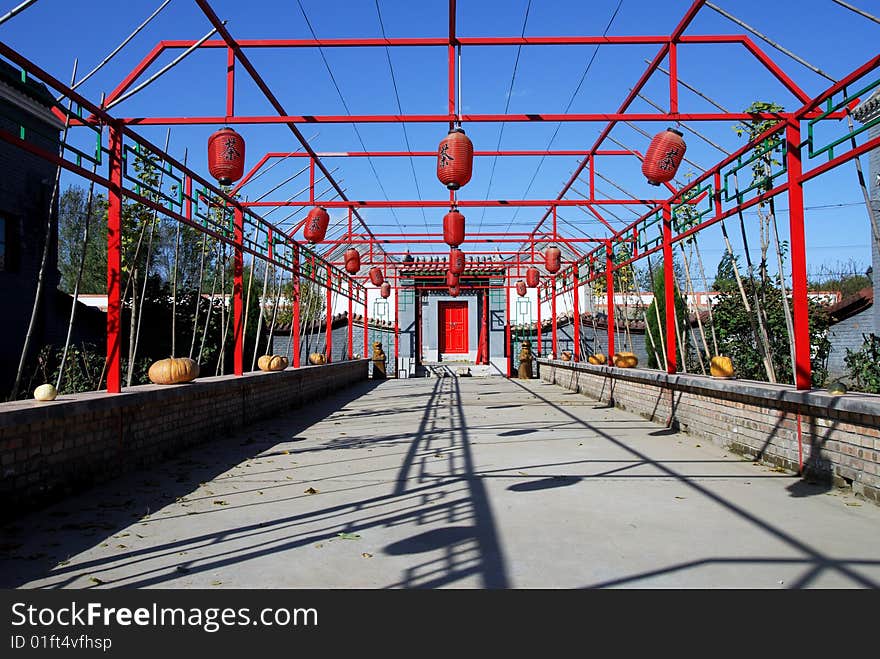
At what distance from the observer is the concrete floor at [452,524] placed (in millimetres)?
3371

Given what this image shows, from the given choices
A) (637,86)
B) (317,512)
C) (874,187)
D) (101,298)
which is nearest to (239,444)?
(317,512)

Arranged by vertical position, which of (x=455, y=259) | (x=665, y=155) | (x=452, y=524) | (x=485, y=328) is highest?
(x=665, y=155)

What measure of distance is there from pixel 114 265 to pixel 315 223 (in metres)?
5.31

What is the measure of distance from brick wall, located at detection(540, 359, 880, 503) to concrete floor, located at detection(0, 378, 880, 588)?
0.18 metres

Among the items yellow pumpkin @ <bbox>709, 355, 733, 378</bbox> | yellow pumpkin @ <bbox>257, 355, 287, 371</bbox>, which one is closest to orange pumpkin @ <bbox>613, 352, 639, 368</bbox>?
yellow pumpkin @ <bbox>709, 355, 733, 378</bbox>

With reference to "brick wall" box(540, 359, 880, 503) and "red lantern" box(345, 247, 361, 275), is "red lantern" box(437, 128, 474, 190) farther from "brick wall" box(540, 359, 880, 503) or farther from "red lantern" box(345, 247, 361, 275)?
"red lantern" box(345, 247, 361, 275)

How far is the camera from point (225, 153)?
7184 mm

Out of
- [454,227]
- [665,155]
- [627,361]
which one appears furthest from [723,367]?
[627,361]

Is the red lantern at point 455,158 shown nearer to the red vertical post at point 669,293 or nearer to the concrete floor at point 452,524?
the concrete floor at point 452,524

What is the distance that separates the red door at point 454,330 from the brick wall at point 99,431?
2051cm

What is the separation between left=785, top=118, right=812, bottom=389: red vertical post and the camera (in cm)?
588

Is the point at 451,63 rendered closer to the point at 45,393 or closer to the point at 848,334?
the point at 45,393

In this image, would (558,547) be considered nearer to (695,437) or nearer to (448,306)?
(695,437)

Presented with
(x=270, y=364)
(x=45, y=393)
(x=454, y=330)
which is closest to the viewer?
(x=45, y=393)
